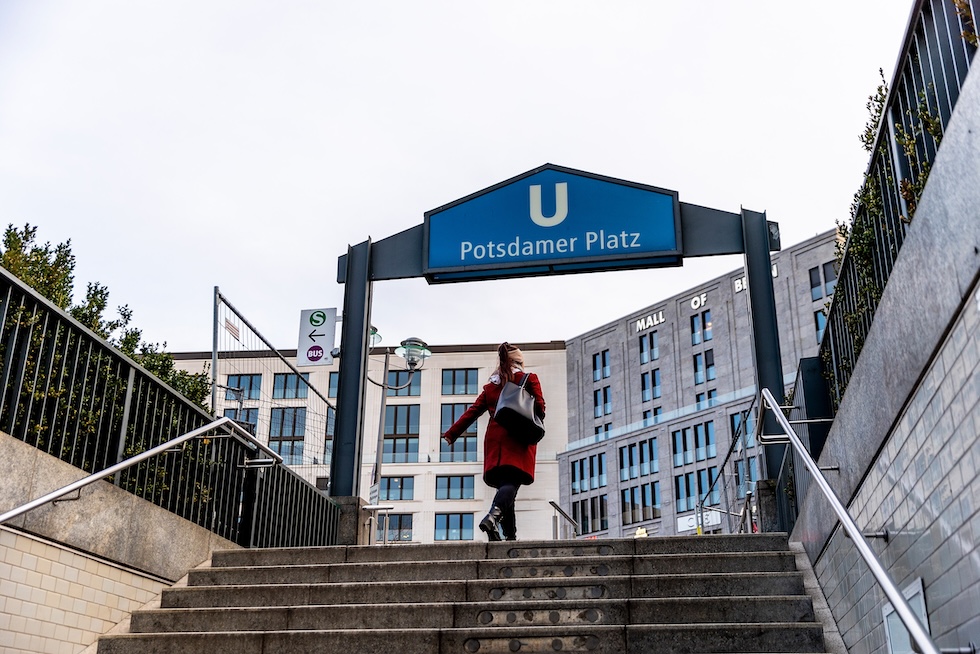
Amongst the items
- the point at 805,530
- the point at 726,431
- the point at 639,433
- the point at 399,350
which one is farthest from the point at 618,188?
the point at 639,433

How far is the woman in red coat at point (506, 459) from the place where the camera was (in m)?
7.64

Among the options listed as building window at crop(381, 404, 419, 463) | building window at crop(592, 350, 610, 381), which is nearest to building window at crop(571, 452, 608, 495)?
building window at crop(592, 350, 610, 381)

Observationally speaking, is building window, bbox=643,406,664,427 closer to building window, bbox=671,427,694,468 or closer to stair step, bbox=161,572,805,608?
building window, bbox=671,427,694,468

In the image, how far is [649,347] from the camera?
63.0 m

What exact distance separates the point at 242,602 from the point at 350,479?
12.2 feet

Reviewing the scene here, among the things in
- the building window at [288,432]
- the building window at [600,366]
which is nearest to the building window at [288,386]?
the building window at [288,432]

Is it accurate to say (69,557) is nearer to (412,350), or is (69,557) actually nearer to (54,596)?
(54,596)

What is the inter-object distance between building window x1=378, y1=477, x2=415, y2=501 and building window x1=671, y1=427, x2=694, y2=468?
51.5 feet

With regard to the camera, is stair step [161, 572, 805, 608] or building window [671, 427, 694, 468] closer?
stair step [161, 572, 805, 608]

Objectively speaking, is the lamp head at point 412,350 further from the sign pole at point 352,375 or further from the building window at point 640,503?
the building window at point 640,503

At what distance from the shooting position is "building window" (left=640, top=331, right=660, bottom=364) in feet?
204

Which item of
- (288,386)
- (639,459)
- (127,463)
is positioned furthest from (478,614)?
(639,459)

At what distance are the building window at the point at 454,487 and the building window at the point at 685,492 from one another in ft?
40.4

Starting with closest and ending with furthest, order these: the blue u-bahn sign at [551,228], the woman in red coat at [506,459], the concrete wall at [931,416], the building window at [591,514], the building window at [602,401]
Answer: the concrete wall at [931,416] → the woman in red coat at [506,459] → the blue u-bahn sign at [551,228] → the building window at [591,514] → the building window at [602,401]
